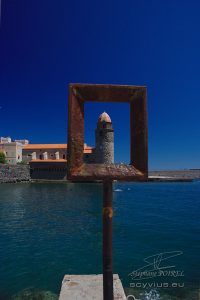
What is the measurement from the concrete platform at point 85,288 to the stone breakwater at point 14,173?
52319mm

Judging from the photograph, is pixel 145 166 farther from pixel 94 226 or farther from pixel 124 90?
pixel 94 226

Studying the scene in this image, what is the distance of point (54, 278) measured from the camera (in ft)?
23.6

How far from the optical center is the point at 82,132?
6.53ft

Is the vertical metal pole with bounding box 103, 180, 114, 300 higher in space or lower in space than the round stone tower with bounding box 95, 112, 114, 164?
lower

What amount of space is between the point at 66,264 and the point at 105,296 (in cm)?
666

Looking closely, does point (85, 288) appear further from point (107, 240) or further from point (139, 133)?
point (139, 133)

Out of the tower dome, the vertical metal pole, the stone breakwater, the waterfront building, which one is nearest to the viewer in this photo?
the vertical metal pole

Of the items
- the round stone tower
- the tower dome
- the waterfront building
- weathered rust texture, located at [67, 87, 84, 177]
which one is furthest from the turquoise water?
the tower dome

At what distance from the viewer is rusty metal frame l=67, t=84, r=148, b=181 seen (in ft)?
6.28

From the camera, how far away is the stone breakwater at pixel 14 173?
2057 inches

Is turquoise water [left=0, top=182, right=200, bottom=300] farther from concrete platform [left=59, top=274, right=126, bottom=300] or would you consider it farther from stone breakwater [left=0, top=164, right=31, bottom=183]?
stone breakwater [left=0, top=164, right=31, bottom=183]

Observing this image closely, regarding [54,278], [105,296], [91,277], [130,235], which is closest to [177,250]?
[130,235]

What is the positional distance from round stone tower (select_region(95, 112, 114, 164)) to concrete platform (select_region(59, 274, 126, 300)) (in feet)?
144
